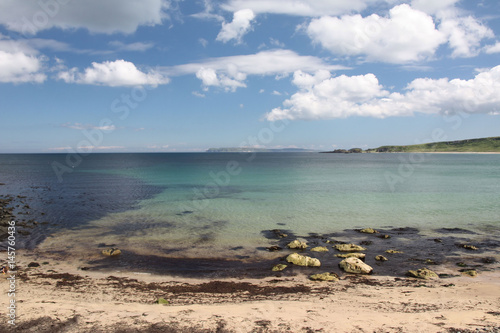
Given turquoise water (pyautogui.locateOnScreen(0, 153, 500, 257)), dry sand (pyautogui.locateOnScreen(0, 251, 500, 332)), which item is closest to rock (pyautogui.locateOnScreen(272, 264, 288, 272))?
dry sand (pyautogui.locateOnScreen(0, 251, 500, 332))

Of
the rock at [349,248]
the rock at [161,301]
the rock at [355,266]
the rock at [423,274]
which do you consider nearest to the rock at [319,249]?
the rock at [349,248]

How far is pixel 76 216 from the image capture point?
1531 inches

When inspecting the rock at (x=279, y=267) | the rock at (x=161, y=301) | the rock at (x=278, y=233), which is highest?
the rock at (x=161, y=301)

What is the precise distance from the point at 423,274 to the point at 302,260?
8.17 metres

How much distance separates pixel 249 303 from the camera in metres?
16.0

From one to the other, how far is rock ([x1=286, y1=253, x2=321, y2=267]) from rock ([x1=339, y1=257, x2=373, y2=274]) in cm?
188

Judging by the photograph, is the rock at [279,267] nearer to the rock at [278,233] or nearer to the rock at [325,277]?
the rock at [325,277]

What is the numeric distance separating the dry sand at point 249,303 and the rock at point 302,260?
249 centimetres

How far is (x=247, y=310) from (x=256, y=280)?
16.5 feet

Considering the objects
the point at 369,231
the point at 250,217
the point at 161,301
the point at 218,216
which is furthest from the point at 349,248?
the point at 218,216

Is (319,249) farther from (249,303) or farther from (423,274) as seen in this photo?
(249,303)

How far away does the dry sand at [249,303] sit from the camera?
13.2m

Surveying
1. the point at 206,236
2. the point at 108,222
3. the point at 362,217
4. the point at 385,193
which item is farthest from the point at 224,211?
the point at 385,193

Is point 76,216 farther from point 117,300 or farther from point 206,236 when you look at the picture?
point 117,300
